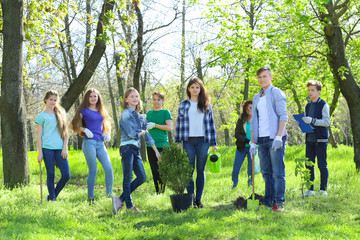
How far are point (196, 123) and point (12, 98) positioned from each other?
4133 mm

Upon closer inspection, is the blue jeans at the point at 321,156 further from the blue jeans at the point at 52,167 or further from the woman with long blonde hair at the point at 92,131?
the blue jeans at the point at 52,167

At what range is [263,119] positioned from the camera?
5.83 meters

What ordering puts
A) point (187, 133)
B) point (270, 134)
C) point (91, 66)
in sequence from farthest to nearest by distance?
point (91, 66)
point (187, 133)
point (270, 134)

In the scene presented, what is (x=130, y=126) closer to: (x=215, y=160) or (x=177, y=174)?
(x=177, y=174)

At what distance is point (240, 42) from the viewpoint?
12648 mm

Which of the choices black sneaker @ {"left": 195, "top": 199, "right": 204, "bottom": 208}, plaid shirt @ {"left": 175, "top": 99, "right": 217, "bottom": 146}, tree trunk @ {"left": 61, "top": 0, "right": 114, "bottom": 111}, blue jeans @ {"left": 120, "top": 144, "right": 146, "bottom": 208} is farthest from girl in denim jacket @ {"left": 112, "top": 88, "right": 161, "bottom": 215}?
tree trunk @ {"left": 61, "top": 0, "right": 114, "bottom": 111}

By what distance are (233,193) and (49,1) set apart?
6380mm

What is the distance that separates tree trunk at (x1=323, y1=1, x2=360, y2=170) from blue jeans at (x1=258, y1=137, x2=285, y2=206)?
4.92 meters

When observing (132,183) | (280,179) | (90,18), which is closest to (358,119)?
(280,179)

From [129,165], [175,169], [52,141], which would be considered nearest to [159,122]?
[129,165]

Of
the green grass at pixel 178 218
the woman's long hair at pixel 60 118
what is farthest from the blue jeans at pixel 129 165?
the woman's long hair at pixel 60 118

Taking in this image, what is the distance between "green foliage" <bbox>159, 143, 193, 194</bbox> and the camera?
221 inches

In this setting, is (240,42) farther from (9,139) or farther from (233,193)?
(9,139)

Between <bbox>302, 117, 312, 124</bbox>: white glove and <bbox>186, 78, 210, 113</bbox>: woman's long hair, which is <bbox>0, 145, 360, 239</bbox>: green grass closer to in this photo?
<bbox>302, 117, 312, 124</bbox>: white glove
